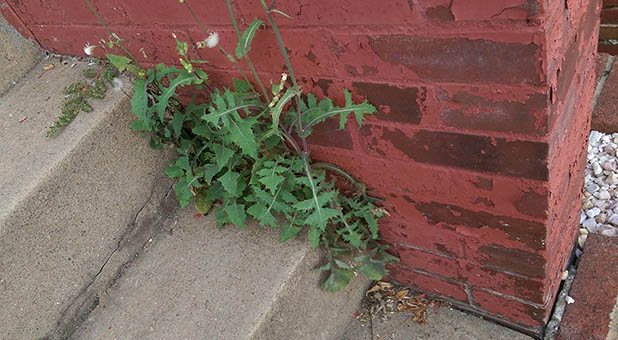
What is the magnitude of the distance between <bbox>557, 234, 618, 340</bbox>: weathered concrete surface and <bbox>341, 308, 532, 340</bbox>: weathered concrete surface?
0.55 feet

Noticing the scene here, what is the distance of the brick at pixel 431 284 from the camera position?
1762 millimetres

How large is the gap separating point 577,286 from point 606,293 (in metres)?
0.09

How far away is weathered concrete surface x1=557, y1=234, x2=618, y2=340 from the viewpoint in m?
1.60

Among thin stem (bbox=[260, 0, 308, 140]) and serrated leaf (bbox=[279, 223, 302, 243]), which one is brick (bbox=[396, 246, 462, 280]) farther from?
thin stem (bbox=[260, 0, 308, 140])

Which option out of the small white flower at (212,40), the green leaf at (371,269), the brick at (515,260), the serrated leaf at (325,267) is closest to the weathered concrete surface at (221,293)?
the serrated leaf at (325,267)

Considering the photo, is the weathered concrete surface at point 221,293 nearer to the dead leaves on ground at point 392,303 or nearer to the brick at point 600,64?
the dead leaves on ground at point 392,303

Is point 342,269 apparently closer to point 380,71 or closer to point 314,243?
point 314,243

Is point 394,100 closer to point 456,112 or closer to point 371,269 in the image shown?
point 456,112

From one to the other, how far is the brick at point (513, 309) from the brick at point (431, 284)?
59 millimetres

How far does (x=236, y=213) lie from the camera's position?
167cm

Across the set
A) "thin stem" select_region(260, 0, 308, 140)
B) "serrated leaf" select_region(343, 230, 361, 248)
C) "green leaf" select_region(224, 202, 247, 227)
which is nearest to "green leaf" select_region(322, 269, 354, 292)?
"serrated leaf" select_region(343, 230, 361, 248)

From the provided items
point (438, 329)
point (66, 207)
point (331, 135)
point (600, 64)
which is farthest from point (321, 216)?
point (600, 64)

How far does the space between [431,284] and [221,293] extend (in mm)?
789

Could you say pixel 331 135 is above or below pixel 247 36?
below
